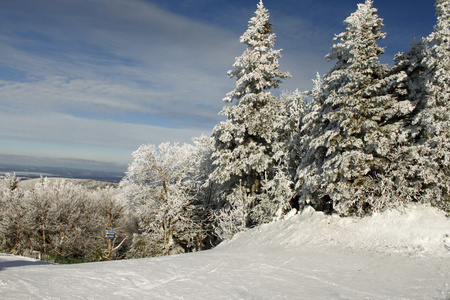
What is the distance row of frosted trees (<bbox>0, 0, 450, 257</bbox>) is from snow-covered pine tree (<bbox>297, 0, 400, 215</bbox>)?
45 millimetres

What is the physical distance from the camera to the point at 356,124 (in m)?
12.1

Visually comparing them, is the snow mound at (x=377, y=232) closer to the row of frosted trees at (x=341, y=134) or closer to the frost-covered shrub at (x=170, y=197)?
the row of frosted trees at (x=341, y=134)

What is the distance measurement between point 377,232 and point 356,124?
4.43 meters

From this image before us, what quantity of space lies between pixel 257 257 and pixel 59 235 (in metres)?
29.9

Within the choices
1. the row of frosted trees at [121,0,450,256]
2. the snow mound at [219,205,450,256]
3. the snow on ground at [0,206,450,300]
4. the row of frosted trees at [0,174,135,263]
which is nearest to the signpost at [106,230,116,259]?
the row of frosted trees at [121,0,450,256]

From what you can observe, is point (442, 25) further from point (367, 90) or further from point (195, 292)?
point (195, 292)

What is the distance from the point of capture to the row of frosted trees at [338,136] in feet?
34.4

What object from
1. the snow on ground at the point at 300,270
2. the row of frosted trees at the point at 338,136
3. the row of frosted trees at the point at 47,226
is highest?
the row of frosted trees at the point at 338,136

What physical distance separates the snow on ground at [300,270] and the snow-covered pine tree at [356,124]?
142cm

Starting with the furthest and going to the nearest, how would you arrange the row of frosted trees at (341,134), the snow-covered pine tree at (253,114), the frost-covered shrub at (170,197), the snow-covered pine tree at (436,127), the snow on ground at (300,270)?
1. the frost-covered shrub at (170,197)
2. the snow-covered pine tree at (253,114)
3. the row of frosted trees at (341,134)
4. the snow-covered pine tree at (436,127)
5. the snow on ground at (300,270)

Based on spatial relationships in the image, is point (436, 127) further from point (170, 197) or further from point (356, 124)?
point (170, 197)

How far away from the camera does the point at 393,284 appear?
646cm

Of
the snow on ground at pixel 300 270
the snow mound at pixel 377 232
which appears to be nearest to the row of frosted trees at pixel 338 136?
the snow mound at pixel 377 232

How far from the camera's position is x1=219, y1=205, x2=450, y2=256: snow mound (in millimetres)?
9164
